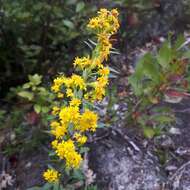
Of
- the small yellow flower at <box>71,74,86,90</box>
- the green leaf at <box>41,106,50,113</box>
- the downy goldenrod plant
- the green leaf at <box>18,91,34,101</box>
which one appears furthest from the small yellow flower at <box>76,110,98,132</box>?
the green leaf at <box>18,91,34,101</box>

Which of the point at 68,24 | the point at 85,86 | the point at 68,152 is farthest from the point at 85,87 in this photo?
the point at 68,24

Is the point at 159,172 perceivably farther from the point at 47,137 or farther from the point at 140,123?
the point at 47,137

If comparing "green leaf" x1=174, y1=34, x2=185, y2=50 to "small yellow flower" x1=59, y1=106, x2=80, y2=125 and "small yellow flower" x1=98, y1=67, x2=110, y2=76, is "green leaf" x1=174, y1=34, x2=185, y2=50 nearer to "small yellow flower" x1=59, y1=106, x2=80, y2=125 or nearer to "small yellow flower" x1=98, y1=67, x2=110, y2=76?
"small yellow flower" x1=98, y1=67, x2=110, y2=76


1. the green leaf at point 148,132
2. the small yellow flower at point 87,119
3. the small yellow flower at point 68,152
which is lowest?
the small yellow flower at point 68,152

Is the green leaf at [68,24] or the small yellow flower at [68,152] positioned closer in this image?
the small yellow flower at [68,152]

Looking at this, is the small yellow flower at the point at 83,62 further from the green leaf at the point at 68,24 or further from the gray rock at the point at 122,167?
the green leaf at the point at 68,24

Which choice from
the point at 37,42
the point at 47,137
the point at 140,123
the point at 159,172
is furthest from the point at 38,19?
the point at 159,172

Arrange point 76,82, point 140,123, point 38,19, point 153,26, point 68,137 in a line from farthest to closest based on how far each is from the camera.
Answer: point 153,26 < point 38,19 < point 140,123 < point 68,137 < point 76,82

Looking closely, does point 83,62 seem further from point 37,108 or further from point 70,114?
point 37,108

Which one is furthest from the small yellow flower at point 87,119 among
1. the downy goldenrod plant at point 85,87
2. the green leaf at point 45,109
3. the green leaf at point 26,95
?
the green leaf at point 26,95
